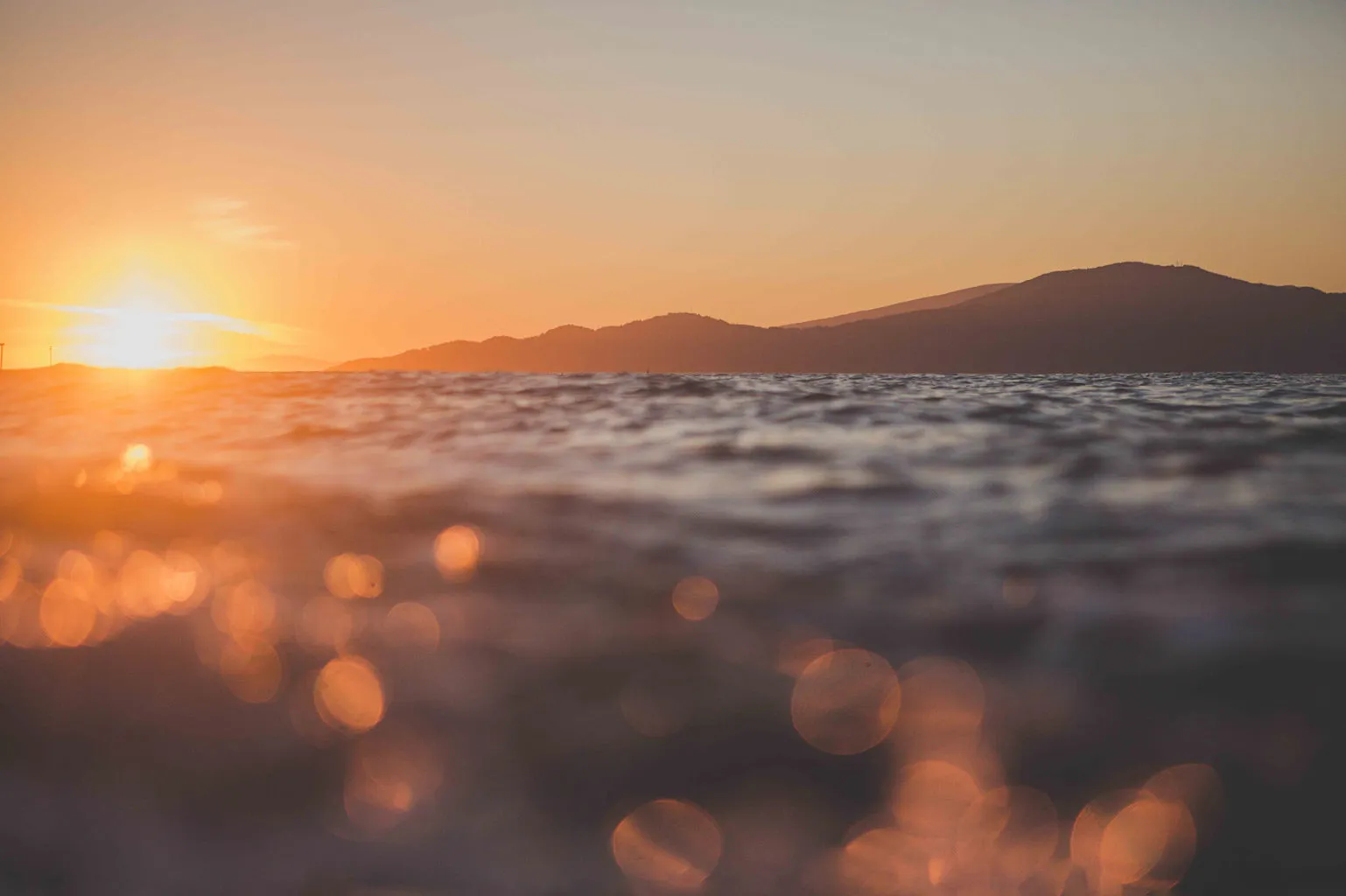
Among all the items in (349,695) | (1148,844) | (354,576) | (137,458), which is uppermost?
(137,458)

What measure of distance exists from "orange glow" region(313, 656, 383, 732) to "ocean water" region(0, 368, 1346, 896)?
17 millimetres

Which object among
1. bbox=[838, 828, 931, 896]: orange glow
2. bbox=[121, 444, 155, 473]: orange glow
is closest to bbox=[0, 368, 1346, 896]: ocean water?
bbox=[838, 828, 931, 896]: orange glow

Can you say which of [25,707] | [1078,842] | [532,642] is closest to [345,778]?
[532,642]

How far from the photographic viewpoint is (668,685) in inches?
105

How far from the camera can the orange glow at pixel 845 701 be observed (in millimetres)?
2357

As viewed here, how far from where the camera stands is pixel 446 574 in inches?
158

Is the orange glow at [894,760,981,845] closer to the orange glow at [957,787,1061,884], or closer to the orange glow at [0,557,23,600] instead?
the orange glow at [957,787,1061,884]

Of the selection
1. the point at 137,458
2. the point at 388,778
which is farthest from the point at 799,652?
the point at 137,458

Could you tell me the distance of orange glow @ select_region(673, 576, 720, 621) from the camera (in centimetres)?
341

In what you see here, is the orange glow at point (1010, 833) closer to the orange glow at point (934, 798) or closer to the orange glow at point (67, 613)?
the orange glow at point (934, 798)

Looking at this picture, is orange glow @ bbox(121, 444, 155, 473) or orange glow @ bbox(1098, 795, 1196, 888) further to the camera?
orange glow @ bbox(121, 444, 155, 473)

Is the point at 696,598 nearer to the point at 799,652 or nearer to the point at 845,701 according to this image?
the point at 799,652

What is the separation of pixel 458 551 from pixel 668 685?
7.22 ft

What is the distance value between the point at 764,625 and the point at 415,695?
4.69ft
